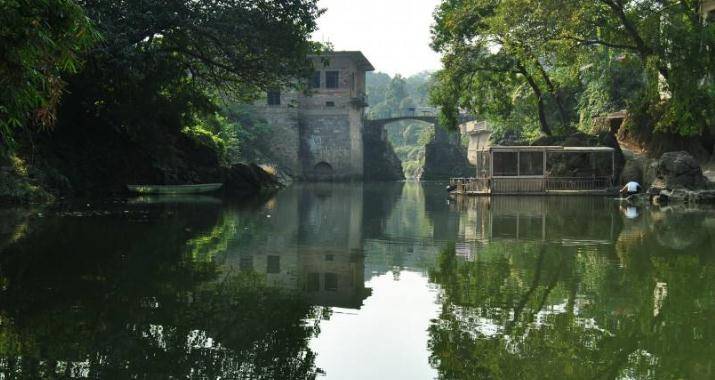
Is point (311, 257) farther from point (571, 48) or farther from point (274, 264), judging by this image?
point (571, 48)

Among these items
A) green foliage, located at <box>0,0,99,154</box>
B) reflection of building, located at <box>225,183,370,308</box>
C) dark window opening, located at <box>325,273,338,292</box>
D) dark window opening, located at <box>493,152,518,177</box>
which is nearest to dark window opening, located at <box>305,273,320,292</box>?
reflection of building, located at <box>225,183,370,308</box>

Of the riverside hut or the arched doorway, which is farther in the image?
the arched doorway

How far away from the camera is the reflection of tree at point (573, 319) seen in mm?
5773

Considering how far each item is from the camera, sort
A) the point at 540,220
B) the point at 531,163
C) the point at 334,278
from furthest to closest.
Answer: the point at 531,163, the point at 540,220, the point at 334,278

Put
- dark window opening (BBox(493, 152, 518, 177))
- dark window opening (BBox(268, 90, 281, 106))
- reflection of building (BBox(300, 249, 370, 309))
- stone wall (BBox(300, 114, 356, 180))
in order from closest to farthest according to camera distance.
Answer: reflection of building (BBox(300, 249, 370, 309)) < dark window opening (BBox(493, 152, 518, 177)) < dark window opening (BBox(268, 90, 281, 106)) < stone wall (BBox(300, 114, 356, 180))

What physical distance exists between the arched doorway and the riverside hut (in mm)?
29328

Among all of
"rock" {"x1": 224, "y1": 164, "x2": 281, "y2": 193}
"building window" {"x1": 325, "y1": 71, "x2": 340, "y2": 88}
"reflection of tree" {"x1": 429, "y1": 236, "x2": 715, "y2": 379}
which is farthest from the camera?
"building window" {"x1": 325, "y1": 71, "x2": 340, "y2": 88}

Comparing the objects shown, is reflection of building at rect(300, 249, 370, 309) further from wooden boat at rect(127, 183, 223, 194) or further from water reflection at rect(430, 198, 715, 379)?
wooden boat at rect(127, 183, 223, 194)

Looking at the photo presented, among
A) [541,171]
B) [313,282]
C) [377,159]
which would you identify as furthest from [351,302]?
[377,159]

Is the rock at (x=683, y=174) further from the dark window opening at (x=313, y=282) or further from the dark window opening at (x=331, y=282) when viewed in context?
the dark window opening at (x=313, y=282)

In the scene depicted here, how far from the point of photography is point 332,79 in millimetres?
61719

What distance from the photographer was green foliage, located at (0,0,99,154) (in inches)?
297

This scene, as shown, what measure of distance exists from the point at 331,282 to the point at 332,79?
53.2 m

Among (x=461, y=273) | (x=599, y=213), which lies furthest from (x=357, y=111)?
(x=461, y=273)
